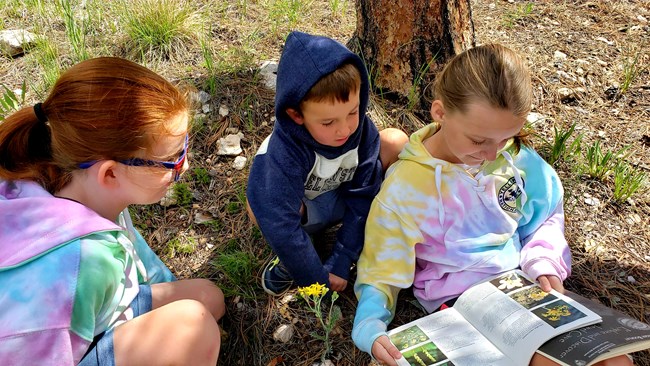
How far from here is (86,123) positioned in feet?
5.57

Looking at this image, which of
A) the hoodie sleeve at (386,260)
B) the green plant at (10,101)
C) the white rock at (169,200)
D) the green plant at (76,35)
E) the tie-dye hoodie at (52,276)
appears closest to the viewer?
the tie-dye hoodie at (52,276)

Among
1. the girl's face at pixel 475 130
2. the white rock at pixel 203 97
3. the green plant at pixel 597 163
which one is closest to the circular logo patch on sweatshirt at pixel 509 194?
the girl's face at pixel 475 130

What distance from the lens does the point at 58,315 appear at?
Result: 1545mm

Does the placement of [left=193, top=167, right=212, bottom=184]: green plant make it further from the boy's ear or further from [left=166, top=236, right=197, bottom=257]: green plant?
the boy's ear

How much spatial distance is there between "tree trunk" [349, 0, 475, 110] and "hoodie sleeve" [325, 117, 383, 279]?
28.6 inches

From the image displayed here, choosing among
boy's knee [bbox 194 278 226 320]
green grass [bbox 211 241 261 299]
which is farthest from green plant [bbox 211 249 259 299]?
boy's knee [bbox 194 278 226 320]

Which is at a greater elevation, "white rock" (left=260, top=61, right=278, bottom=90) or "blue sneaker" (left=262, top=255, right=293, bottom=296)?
"white rock" (left=260, top=61, right=278, bottom=90)

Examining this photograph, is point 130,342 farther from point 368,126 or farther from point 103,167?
point 368,126

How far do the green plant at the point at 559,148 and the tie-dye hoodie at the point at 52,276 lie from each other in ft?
7.27

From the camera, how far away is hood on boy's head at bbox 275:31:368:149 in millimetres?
2006

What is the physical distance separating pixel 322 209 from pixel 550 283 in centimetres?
105

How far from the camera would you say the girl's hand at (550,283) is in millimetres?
2082

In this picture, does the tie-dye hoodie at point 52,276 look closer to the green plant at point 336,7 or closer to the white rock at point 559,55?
the green plant at point 336,7

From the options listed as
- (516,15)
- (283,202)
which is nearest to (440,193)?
(283,202)
